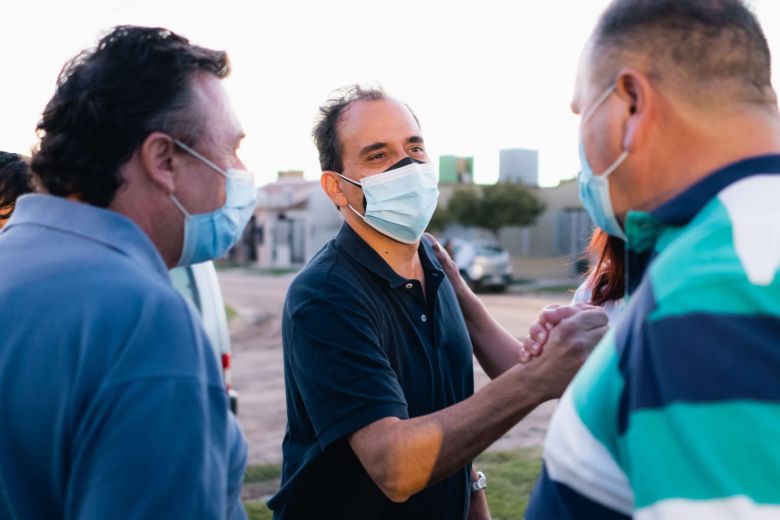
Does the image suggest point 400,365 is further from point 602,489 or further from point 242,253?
point 242,253

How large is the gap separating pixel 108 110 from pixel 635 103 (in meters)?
1.08

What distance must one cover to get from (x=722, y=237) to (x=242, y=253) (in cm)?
5315

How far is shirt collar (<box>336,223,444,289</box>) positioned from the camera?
2.67 m

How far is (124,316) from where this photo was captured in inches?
58.4

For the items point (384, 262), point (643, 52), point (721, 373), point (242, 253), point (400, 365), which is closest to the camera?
point (721, 373)

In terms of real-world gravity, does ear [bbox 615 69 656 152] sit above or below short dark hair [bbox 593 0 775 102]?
below

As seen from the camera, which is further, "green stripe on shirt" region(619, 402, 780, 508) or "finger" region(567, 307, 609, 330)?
"finger" region(567, 307, 609, 330)

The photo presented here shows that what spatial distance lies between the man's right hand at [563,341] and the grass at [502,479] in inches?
131

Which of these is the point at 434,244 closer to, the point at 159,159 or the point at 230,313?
the point at 159,159

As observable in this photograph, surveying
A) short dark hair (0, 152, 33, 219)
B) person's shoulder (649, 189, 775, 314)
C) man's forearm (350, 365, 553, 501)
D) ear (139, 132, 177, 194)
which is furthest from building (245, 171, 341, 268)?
person's shoulder (649, 189, 775, 314)

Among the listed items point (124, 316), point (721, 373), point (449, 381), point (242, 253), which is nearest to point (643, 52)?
point (721, 373)

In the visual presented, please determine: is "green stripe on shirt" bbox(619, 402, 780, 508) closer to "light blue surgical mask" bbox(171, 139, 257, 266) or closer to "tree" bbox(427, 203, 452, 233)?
"light blue surgical mask" bbox(171, 139, 257, 266)

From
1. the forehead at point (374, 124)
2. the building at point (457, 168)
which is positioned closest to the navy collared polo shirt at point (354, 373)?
the forehead at point (374, 124)

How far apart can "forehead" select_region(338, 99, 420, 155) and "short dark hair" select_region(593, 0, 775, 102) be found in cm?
149
